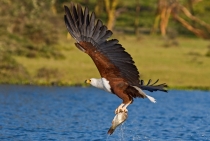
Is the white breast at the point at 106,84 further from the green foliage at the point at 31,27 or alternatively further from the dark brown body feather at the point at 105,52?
the green foliage at the point at 31,27

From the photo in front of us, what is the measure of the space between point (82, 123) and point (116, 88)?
5318 millimetres

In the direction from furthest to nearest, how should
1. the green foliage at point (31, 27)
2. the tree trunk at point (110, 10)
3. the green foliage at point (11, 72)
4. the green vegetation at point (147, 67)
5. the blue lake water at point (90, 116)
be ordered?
the tree trunk at point (110, 10) → the green foliage at point (31, 27) → the green vegetation at point (147, 67) → the green foliage at point (11, 72) → the blue lake water at point (90, 116)

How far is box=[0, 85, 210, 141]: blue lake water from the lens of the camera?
14000mm

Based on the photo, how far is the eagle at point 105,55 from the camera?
33.8ft

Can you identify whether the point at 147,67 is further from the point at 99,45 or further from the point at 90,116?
the point at 99,45

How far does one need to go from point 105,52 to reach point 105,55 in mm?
50

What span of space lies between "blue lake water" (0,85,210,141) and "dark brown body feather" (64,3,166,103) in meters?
2.98

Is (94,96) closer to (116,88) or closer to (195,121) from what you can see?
(195,121)

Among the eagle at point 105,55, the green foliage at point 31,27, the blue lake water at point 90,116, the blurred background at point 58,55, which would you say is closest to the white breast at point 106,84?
the eagle at point 105,55

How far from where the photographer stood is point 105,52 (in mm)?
10477

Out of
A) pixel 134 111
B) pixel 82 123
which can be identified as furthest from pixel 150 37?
pixel 82 123

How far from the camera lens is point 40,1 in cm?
3027

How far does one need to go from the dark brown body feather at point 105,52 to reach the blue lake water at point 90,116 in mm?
2978

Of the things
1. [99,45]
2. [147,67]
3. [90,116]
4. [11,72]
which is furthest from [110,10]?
[99,45]
